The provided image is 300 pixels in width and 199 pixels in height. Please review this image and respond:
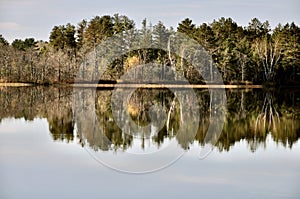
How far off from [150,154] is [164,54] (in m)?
32.2

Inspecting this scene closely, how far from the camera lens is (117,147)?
12258 mm

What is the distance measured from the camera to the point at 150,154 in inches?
461

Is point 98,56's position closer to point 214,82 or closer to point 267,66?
point 214,82

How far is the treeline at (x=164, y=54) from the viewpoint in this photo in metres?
42.9

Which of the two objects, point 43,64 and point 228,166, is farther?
point 43,64

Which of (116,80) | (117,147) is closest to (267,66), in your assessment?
(116,80)

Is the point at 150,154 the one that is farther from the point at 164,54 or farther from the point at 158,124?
the point at 164,54

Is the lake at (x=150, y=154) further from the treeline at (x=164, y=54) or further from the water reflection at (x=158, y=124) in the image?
the treeline at (x=164, y=54)

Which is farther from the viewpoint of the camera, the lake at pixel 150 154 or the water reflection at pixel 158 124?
the water reflection at pixel 158 124

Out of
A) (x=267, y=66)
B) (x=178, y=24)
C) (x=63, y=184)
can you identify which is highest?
(x=178, y=24)

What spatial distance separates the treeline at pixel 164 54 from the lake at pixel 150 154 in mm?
23034

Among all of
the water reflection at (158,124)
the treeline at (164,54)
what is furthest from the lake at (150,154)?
the treeline at (164,54)

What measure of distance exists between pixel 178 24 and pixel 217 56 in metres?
5.17

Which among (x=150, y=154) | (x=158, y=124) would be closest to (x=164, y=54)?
(x=158, y=124)
